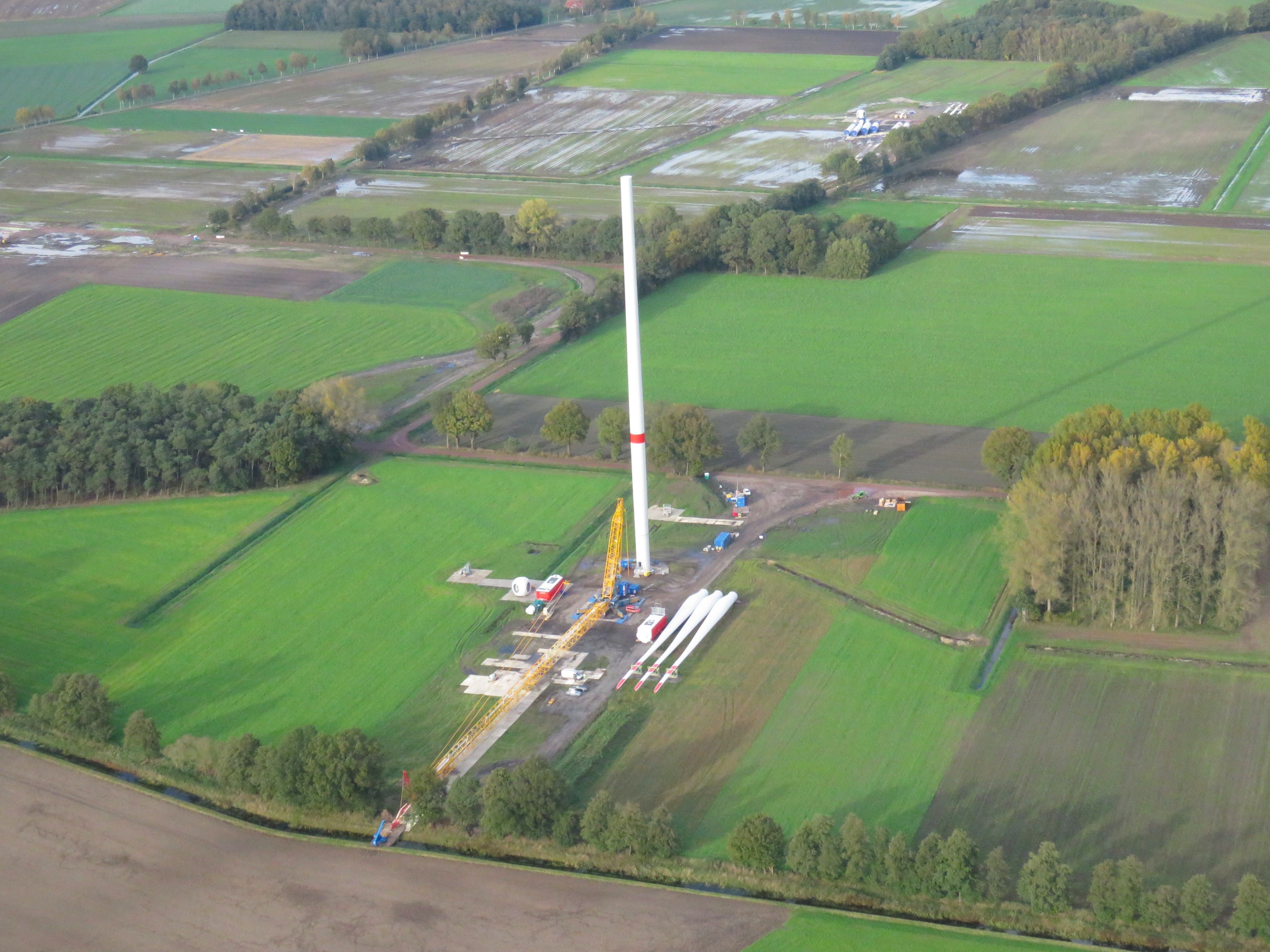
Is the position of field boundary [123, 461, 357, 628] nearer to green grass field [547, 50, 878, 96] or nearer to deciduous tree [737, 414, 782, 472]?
deciduous tree [737, 414, 782, 472]

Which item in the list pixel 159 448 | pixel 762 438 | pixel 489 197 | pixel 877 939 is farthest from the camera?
pixel 489 197

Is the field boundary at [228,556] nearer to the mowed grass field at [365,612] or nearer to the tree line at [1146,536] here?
the mowed grass field at [365,612]

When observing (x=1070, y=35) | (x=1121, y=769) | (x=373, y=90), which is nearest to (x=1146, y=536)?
(x=1121, y=769)

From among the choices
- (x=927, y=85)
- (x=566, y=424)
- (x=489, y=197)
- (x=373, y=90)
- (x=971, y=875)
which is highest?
(x=373, y=90)

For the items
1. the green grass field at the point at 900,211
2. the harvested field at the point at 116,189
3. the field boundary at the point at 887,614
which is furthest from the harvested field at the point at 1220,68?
the field boundary at the point at 887,614

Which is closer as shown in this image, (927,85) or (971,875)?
(971,875)

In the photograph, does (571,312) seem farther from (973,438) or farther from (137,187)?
(137,187)

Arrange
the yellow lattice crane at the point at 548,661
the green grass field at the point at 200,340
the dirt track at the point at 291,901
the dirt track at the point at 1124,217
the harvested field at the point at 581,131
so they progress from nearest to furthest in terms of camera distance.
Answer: the dirt track at the point at 291,901, the yellow lattice crane at the point at 548,661, the green grass field at the point at 200,340, the dirt track at the point at 1124,217, the harvested field at the point at 581,131

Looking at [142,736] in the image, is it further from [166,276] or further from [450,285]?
[166,276]
